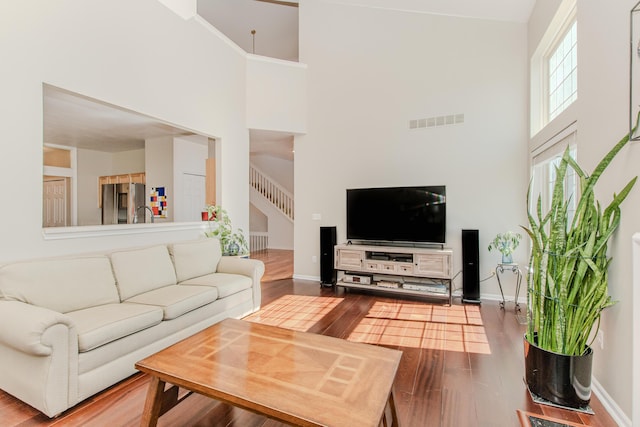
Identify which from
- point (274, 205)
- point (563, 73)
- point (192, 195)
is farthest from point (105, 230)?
point (274, 205)

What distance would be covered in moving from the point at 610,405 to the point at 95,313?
357 centimetres

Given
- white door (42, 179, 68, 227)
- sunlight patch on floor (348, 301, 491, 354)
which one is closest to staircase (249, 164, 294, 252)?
white door (42, 179, 68, 227)

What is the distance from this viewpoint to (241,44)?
7414mm

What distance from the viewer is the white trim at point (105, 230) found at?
2.78 meters

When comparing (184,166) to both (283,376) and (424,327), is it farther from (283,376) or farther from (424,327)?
(283,376)

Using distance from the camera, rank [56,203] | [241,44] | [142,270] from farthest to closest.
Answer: [241,44] → [56,203] → [142,270]

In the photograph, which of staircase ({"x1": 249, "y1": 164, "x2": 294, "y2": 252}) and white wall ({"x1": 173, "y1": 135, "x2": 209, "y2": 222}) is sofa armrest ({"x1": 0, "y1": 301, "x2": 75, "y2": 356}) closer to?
white wall ({"x1": 173, "y1": 135, "x2": 209, "y2": 222})

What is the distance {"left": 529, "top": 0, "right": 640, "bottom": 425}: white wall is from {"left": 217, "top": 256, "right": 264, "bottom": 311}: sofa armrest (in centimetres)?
319

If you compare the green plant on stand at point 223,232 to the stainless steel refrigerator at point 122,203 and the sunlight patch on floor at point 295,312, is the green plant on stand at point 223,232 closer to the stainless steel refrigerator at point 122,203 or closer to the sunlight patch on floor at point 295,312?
the sunlight patch on floor at point 295,312

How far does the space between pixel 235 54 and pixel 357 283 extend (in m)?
4.20

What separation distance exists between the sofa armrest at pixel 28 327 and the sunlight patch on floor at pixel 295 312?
1.86 meters

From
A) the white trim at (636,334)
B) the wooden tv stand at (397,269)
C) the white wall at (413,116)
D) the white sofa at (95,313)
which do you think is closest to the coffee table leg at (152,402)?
the white sofa at (95,313)

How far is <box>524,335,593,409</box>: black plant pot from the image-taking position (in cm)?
195

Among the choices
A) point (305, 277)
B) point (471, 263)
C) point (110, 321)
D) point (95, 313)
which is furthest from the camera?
point (305, 277)
